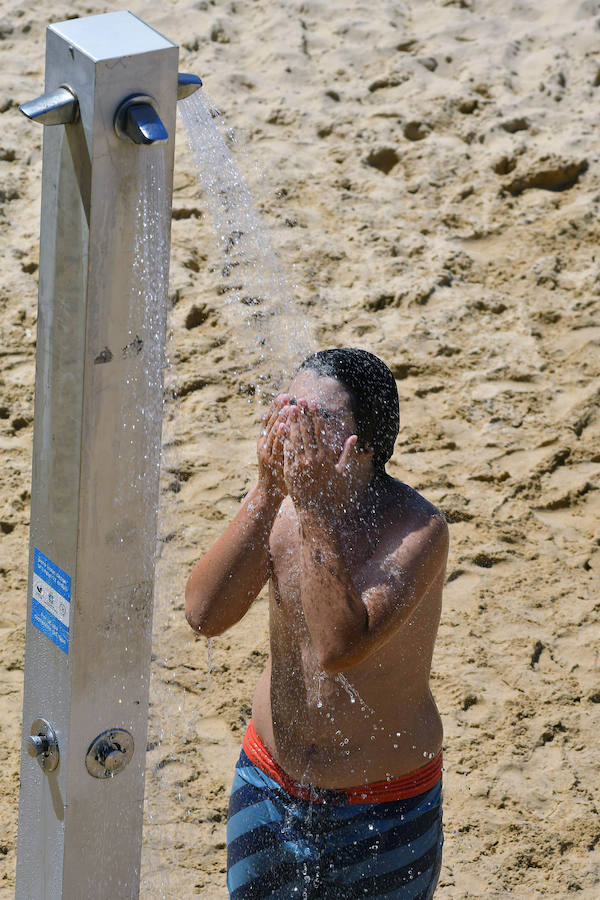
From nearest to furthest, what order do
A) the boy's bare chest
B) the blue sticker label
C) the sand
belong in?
the blue sticker label < the boy's bare chest < the sand

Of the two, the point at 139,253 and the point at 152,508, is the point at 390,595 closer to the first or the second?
the point at 152,508

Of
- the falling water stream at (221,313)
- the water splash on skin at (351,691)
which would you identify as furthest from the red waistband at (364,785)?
the falling water stream at (221,313)

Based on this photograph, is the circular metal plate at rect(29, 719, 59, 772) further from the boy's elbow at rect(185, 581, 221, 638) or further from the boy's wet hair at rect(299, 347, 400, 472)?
the boy's wet hair at rect(299, 347, 400, 472)

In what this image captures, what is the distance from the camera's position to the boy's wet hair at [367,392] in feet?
7.41

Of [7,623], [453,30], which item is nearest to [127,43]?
[7,623]

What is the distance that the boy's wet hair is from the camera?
7.41 feet

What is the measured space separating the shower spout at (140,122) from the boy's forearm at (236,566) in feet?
2.65

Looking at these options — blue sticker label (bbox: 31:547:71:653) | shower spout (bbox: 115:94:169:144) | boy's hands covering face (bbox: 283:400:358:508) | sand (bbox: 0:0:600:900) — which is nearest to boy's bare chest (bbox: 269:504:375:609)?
boy's hands covering face (bbox: 283:400:358:508)

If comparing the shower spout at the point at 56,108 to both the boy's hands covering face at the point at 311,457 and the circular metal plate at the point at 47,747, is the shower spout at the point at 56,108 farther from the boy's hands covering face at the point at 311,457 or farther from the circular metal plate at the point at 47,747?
the circular metal plate at the point at 47,747

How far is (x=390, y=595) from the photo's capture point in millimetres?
2242

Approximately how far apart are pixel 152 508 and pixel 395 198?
384cm

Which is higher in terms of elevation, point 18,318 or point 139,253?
point 139,253

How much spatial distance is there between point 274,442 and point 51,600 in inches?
18.4

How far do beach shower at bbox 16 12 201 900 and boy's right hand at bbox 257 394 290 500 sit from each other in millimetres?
250
